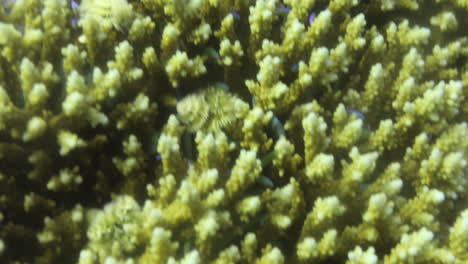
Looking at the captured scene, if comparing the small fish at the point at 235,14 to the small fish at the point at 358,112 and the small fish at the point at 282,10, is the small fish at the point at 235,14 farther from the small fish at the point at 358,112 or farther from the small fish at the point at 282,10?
the small fish at the point at 358,112

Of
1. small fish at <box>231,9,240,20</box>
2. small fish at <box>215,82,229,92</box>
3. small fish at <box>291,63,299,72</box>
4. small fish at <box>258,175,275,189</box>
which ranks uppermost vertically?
small fish at <box>231,9,240,20</box>

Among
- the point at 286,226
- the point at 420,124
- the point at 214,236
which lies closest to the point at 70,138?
the point at 214,236

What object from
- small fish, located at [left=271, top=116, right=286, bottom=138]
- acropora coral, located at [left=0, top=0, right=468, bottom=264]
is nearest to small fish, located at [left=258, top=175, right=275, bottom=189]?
acropora coral, located at [left=0, top=0, right=468, bottom=264]

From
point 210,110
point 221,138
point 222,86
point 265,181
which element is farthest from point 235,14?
point 265,181

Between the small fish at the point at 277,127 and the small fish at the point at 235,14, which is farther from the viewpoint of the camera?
the small fish at the point at 235,14

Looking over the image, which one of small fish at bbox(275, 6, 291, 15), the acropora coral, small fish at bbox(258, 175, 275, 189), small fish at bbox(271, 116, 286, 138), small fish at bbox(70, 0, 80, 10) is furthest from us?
small fish at bbox(275, 6, 291, 15)

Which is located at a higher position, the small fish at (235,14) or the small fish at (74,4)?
the small fish at (74,4)

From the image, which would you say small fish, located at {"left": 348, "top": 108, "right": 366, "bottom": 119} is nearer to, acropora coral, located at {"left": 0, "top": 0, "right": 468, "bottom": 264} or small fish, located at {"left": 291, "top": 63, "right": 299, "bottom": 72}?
acropora coral, located at {"left": 0, "top": 0, "right": 468, "bottom": 264}

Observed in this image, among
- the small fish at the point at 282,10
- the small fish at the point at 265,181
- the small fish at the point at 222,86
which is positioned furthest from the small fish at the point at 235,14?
the small fish at the point at 265,181
